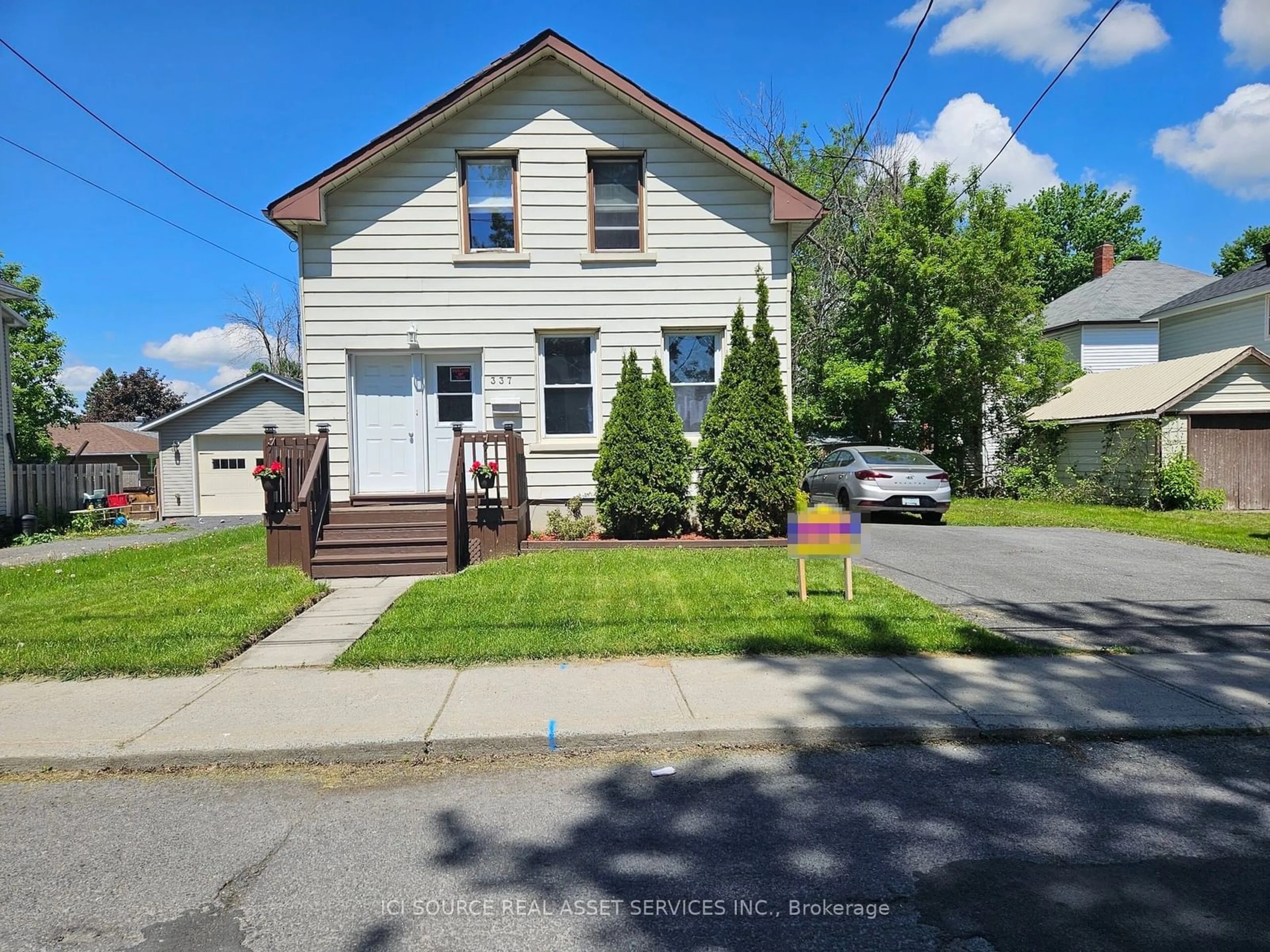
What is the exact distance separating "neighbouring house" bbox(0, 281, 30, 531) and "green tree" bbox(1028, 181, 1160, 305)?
50.6 metres

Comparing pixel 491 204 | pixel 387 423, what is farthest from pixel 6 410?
pixel 491 204

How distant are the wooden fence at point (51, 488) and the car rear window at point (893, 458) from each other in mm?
18969

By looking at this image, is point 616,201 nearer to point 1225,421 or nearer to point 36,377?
point 1225,421

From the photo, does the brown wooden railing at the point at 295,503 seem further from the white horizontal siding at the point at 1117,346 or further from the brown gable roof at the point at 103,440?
the brown gable roof at the point at 103,440

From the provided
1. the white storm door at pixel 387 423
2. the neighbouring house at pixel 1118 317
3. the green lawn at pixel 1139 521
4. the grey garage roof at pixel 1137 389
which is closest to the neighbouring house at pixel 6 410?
the white storm door at pixel 387 423

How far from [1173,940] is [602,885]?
206 centimetres

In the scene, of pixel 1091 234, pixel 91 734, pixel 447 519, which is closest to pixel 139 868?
pixel 91 734

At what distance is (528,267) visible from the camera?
1188 cm

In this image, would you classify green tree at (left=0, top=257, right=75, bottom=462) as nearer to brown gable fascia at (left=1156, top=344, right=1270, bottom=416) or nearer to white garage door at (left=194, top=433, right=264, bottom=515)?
white garage door at (left=194, top=433, right=264, bottom=515)

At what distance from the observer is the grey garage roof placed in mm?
18500

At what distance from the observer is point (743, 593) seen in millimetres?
7758

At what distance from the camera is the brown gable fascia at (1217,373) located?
1831cm

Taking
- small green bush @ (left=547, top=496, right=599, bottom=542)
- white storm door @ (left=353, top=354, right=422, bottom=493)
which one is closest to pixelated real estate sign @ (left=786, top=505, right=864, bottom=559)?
small green bush @ (left=547, top=496, right=599, bottom=542)

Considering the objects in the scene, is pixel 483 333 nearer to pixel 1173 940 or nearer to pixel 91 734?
pixel 91 734
